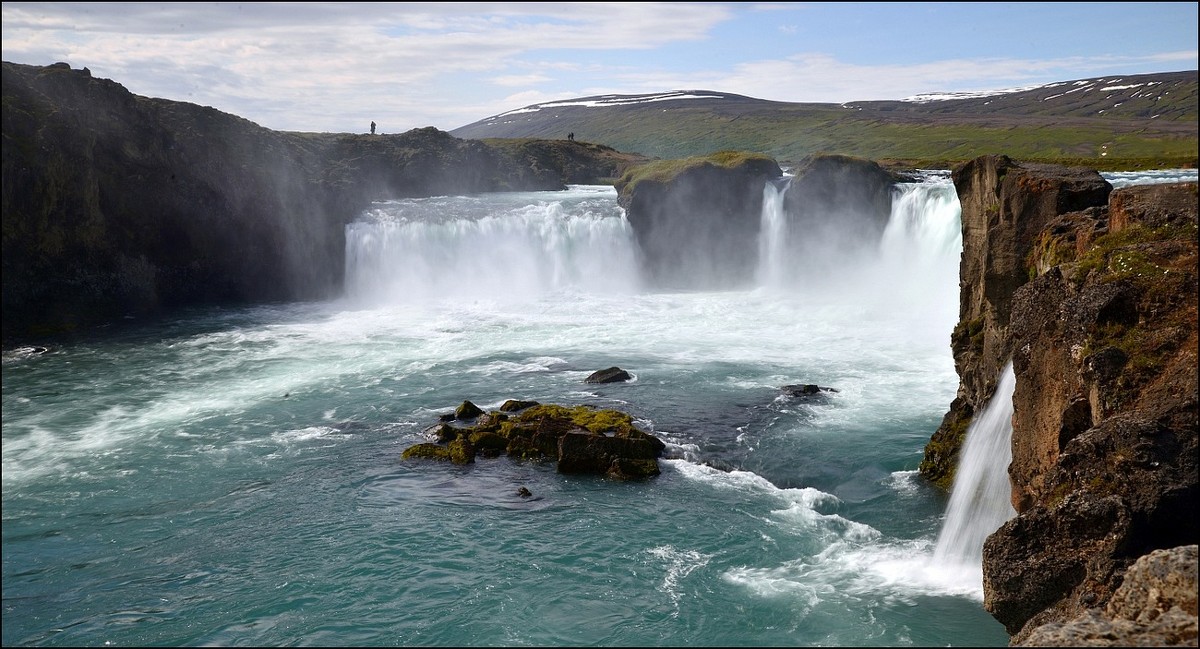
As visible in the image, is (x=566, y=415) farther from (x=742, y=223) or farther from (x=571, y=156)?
(x=571, y=156)

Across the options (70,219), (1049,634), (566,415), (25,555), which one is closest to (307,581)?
(25,555)

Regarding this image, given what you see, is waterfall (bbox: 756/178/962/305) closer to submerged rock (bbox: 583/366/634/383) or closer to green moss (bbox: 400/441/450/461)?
submerged rock (bbox: 583/366/634/383)

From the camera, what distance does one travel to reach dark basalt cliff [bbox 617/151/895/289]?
46.5 m

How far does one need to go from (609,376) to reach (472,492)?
9061mm

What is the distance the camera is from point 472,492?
1850 centimetres

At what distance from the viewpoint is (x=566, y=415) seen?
2216cm

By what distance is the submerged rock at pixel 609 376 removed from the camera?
87.9 ft

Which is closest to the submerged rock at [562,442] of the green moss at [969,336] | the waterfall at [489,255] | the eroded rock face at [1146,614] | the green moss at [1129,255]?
the green moss at [969,336]

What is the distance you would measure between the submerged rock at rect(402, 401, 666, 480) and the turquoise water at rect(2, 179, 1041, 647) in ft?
1.77

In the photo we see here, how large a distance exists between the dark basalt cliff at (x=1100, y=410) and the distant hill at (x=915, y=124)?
2863cm

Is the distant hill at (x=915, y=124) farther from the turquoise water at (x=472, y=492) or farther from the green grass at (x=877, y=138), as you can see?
the turquoise water at (x=472, y=492)

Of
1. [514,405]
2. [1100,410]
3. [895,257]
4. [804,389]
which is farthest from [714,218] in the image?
[1100,410]

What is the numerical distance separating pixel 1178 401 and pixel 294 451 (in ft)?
58.1

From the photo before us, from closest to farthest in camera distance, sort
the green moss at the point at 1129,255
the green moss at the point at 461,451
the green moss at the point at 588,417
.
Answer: the green moss at the point at 1129,255
the green moss at the point at 461,451
the green moss at the point at 588,417
